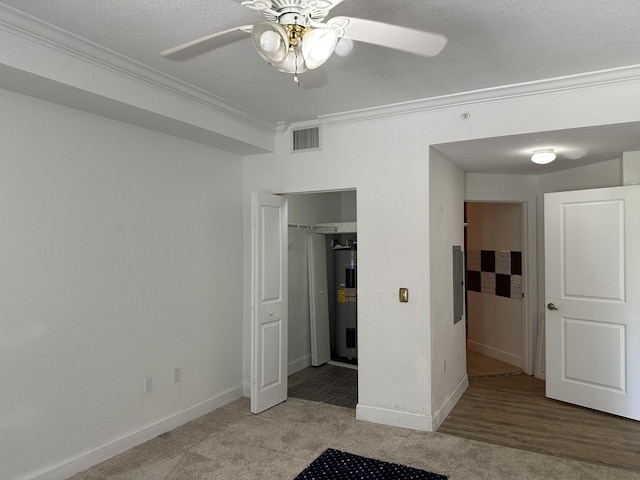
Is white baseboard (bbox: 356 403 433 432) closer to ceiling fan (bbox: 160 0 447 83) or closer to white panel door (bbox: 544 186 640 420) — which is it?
white panel door (bbox: 544 186 640 420)

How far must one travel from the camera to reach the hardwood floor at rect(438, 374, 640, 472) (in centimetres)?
327

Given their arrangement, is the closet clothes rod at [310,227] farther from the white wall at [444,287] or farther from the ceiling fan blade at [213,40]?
the ceiling fan blade at [213,40]

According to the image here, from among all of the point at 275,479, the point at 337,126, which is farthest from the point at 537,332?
the point at 275,479

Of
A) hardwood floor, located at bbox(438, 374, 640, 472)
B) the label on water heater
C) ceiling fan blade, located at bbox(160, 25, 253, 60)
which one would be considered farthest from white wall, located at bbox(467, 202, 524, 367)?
ceiling fan blade, located at bbox(160, 25, 253, 60)

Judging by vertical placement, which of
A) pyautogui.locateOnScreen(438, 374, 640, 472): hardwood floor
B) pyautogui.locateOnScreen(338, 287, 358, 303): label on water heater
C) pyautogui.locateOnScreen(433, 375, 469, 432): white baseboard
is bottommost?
pyautogui.locateOnScreen(438, 374, 640, 472): hardwood floor

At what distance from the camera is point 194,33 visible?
244 centimetres

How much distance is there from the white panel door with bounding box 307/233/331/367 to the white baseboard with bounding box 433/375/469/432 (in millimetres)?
1728

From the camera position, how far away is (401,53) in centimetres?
270

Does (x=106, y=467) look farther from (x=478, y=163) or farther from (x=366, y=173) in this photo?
(x=478, y=163)

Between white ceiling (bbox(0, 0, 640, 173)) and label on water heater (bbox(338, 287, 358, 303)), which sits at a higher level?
white ceiling (bbox(0, 0, 640, 173))

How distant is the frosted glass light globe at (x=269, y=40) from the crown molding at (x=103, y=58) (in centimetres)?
142

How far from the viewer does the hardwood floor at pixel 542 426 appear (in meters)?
3.27

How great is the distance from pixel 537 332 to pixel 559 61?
3.32 metres

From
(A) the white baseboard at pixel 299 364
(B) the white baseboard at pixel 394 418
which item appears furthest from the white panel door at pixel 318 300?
(B) the white baseboard at pixel 394 418
